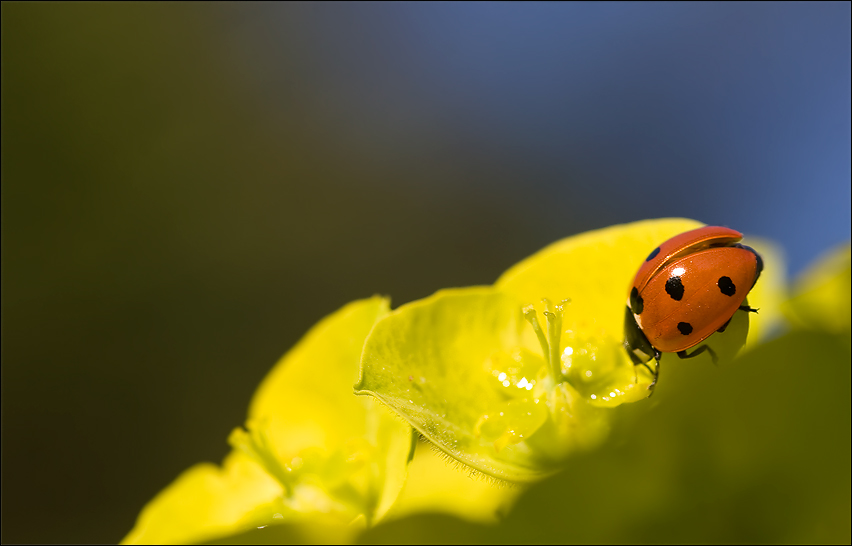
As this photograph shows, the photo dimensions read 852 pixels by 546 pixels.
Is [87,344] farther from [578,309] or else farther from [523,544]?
[523,544]

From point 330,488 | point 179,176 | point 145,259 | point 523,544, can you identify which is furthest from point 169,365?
point 523,544

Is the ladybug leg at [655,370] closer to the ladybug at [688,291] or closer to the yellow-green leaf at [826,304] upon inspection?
the ladybug at [688,291]

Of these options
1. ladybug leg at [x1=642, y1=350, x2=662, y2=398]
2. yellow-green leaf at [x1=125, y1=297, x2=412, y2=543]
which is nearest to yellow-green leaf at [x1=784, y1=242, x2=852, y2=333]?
ladybug leg at [x1=642, y1=350, x2=662, y2=398]

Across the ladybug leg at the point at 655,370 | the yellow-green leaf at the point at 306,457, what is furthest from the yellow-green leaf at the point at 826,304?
the yellow-green leaf at the point at 306,457

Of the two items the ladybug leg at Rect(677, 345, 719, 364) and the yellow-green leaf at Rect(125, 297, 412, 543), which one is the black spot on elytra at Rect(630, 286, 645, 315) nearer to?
the ladybug leg at Rect(677, 345, 719, 364)

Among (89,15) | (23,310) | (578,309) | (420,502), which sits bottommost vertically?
(420,502)

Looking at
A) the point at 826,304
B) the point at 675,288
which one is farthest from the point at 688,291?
the point at 826,304

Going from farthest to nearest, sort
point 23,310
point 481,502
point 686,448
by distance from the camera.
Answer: point 23,310, point 481,502, point 686,448

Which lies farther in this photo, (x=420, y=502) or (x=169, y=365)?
(x=169, y=365)

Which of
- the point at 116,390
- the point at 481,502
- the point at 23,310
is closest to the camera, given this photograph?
the point at 481,502
